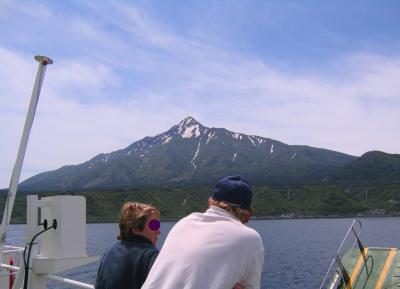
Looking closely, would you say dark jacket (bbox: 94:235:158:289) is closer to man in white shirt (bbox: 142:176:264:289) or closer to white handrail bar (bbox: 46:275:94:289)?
man in white shirt (bbox: 142:176:264:289)

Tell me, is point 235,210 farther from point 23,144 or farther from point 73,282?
point 23,144

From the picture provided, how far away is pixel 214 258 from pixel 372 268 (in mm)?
6282

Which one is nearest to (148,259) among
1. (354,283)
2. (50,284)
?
(354,283)

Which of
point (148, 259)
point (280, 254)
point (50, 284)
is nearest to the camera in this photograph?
point (148, 259)

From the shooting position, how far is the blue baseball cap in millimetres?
2727

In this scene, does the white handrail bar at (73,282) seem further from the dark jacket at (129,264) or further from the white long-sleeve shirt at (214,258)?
the white long-sleeve shirt at (214,258)

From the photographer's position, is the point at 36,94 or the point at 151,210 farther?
the point at 36,94

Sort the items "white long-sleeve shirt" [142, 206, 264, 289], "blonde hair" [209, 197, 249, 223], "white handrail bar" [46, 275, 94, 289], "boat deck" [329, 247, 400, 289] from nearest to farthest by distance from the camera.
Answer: "white long-sleeve shirt" [142, 206, 264, 289] < "blonde hair" [209, 197, 249, 223] < "white handrail bar" [46, 275, 94, 289] < "boat deck" [329, 247, 400, 289]

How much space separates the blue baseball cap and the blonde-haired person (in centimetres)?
72

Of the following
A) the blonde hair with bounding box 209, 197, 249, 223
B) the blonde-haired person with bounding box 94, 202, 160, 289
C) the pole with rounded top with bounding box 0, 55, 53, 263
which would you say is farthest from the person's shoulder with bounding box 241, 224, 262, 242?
the pole with rounded top with bounding box 0, 55, 53, 263

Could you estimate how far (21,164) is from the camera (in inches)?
205

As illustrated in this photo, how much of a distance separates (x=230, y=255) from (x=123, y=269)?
991mm

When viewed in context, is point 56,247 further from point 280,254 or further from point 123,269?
point 280,254

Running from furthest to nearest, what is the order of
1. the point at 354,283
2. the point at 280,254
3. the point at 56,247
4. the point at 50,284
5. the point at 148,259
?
the point at 280,254
the point at 50,284
the point at 354,283
the point at 56,247
the point at 148,259
